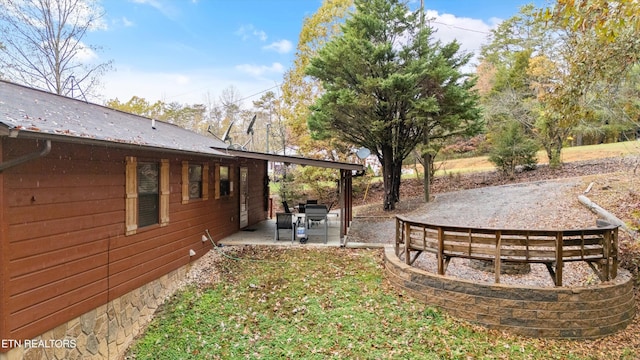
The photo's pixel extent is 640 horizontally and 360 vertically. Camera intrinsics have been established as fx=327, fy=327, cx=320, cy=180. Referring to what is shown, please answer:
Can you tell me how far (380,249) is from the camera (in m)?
7.77

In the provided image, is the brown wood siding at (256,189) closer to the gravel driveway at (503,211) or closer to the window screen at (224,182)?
the window screen at (224,182)

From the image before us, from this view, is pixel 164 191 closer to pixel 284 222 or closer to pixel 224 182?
pixel 224 182

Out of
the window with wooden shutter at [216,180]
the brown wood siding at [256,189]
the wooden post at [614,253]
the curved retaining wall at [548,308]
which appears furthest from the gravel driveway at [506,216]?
the window with wooden shutter at [216,180]

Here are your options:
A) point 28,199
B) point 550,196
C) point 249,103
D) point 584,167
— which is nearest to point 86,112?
point 28,199

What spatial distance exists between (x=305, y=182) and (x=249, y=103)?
15054mm

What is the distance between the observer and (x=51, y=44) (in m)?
13.6

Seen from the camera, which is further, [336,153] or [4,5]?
[336,153]

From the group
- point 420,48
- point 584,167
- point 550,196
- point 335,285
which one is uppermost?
point 420,48

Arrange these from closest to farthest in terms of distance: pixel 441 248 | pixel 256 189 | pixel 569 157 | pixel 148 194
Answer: pixel 441 248 → pixel 148 194 → pixel 256 189 → pixel 569 157

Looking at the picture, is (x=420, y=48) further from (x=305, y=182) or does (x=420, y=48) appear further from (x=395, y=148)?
(x=305, y=182)

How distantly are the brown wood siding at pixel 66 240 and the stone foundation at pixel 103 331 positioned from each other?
0.13m

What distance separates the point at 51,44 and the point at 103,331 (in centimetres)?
1428

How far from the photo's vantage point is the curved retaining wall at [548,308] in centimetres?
483
